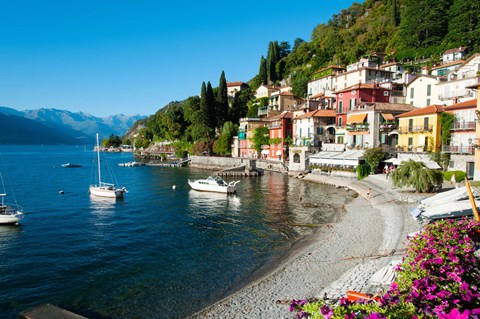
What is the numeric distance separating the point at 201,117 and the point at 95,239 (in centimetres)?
7849

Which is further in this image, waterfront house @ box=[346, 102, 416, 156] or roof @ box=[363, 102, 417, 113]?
roof @ box=[363, 102, 417, 113]

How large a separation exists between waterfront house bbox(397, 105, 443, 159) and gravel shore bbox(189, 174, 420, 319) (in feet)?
56.9

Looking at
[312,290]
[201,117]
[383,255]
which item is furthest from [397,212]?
[201,117]

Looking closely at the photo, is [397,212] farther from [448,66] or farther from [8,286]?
[448,66]

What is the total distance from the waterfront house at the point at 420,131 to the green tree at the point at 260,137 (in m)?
37.3

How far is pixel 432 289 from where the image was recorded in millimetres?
7168

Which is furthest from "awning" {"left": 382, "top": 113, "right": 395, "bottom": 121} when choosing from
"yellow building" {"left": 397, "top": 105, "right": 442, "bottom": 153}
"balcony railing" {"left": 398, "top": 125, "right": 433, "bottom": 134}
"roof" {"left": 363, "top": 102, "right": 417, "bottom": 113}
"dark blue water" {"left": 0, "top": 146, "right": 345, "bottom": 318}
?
"dark blue water" {"left": 0, "top": 146, "right": 345, "bottom": 318}

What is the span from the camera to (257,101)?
110m

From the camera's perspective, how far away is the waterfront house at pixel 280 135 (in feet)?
254

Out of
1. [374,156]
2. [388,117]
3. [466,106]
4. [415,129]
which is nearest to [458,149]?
[466,106]

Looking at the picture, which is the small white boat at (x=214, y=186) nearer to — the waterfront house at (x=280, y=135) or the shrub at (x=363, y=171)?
the shrub at (x=363, y=171)

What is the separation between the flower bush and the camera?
20.9 ft

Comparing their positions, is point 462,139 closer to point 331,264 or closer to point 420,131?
point 420,131

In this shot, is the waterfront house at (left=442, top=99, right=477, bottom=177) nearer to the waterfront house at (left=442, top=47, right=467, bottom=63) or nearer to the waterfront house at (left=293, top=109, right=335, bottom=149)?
the waterfront house at (left=293, top=109, right=335, bottom=149)
